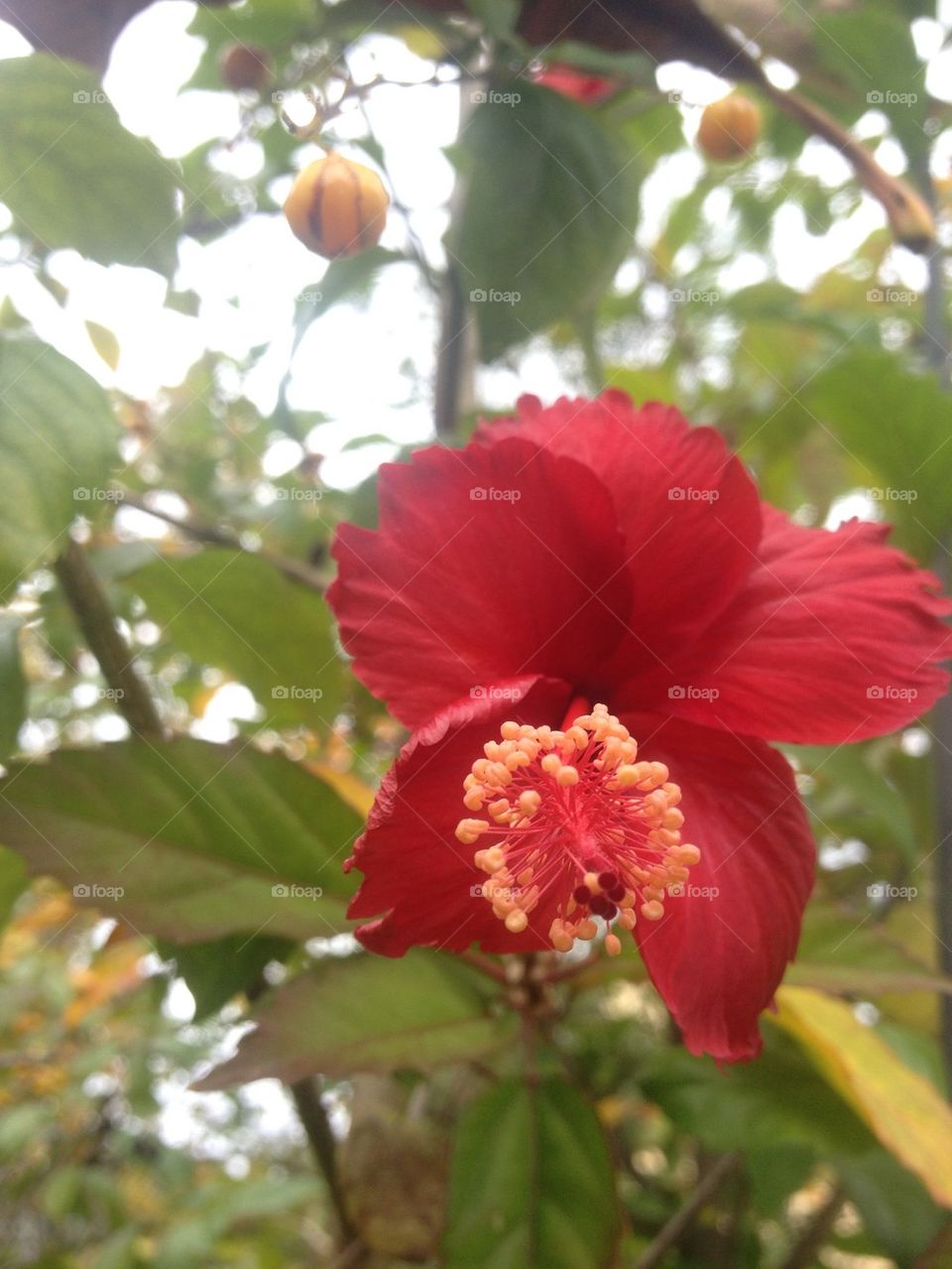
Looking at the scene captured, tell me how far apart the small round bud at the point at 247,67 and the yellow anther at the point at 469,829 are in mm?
610

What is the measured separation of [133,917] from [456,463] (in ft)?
0.92

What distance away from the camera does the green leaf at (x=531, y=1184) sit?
526 millimetres

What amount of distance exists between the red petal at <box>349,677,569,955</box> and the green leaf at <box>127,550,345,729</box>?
32 centimetres

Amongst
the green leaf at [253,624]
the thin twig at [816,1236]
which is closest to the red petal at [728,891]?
the green leaf at [253,624]

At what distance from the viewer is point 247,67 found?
0.73 m

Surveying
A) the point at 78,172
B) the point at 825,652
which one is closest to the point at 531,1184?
the point at 825,652

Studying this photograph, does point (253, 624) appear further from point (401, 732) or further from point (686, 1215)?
point (686, 1215)

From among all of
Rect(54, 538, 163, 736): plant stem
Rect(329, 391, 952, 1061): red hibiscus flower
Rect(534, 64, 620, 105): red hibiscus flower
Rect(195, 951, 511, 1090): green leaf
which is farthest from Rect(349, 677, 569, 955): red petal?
Rect(534, 64, 620, 105): red hibiscus flower

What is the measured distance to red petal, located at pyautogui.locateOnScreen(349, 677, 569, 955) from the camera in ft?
1.25

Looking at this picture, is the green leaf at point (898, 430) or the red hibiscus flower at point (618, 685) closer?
the red hibiscus flower at point (618, 685)

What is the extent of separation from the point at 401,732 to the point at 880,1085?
20.0 inches

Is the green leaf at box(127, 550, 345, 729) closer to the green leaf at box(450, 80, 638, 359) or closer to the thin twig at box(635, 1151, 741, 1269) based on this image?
the green leaf at box(450, 80, 638, 359)

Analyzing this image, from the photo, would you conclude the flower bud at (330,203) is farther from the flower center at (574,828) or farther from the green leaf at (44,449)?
the flower center at (574,828)

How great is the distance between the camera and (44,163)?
0.50 metres
